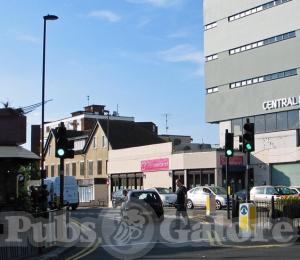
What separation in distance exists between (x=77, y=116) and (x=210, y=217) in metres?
92.2

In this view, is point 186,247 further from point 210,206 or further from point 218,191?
point 218,191

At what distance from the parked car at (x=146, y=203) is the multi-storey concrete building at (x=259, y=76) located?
24647 millimetres

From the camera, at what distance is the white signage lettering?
51.2 meters

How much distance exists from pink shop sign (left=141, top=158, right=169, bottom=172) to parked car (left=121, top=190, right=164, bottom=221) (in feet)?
96.3

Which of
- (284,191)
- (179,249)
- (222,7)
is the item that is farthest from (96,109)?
(179,249)

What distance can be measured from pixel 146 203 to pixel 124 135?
48.8 m

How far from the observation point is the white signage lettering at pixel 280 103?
168 feet

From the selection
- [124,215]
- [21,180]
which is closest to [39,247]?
[124,215]

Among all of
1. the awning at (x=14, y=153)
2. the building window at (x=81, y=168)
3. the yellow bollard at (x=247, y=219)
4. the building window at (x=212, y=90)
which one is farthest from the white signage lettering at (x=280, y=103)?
the yellow bollard at (x=247, y=219)

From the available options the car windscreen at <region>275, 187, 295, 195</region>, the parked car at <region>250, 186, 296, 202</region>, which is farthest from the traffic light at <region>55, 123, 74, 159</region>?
the car windscreen at <region>275, 187, 295, 195</region>

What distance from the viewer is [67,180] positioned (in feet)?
157

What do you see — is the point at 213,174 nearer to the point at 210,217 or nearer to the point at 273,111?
the point at 273,111

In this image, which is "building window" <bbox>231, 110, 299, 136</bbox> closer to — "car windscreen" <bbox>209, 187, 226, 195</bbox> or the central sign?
the central sign

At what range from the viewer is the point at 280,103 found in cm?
5250
